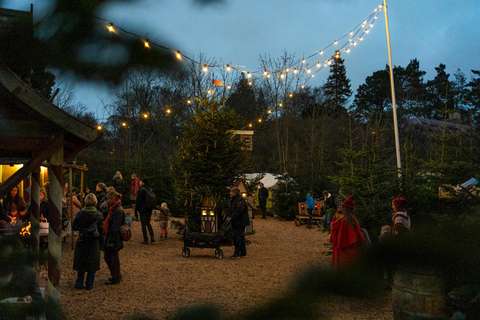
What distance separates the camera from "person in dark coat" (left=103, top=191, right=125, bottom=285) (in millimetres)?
6949

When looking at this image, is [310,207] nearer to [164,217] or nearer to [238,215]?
[164,217]

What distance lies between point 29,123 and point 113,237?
5288mm

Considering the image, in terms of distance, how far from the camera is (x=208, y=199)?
11.6 m

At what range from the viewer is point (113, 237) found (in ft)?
22.7

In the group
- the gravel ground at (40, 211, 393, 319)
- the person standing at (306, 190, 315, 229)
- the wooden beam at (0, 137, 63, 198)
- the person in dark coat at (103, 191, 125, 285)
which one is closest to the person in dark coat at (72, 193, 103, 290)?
the person in dark coat at (103, 191, 125, 285)

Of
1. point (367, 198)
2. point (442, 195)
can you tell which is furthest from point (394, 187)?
point (442, 195)

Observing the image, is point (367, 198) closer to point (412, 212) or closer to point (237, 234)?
point (412, 212)

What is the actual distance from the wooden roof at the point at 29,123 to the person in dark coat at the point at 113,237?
1.65 meters

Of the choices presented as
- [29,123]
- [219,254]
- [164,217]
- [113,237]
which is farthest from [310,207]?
[29,123]

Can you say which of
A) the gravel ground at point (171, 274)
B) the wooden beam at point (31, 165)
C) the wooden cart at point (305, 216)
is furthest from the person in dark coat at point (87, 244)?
the wooden cart at point (305, 216)

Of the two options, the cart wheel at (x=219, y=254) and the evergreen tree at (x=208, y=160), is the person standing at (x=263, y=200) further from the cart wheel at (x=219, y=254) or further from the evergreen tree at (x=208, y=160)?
the cart wheel at (x=219, y=254)

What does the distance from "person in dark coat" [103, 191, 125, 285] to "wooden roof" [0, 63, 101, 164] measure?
165cm

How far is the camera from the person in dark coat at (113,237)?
6.95 metres

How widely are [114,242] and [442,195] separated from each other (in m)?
5.28
